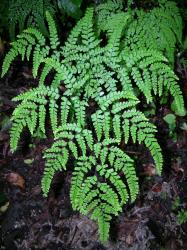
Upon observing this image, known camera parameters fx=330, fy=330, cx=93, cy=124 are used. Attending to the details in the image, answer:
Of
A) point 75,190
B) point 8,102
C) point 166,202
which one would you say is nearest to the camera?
point 75,190

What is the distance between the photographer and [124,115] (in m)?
3.42

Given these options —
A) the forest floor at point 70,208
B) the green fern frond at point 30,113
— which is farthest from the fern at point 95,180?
the forest floor at point 70,208

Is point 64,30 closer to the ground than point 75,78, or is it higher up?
higher up

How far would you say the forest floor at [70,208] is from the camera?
14.0 feet

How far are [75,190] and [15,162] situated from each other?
178 cm

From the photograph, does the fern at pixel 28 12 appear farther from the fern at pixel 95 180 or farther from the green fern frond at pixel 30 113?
the fern at pixel 95 180

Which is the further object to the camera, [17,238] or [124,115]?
[17,238]

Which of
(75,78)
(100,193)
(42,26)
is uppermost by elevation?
(42,26)

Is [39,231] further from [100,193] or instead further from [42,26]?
[42,26]

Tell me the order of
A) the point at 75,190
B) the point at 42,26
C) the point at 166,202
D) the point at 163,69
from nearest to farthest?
the point at 75,190, the point at 163,69, the point at 42,26, the point at 166,202

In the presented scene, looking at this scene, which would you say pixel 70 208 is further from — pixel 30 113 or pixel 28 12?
pixel 28 12

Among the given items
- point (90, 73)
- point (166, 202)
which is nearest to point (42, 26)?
point (90, 73)

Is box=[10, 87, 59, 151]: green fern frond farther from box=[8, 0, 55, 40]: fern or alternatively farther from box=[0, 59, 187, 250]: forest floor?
box=[0, 59, 187, 250]: forest floor

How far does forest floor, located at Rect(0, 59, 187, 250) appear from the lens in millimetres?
4270
